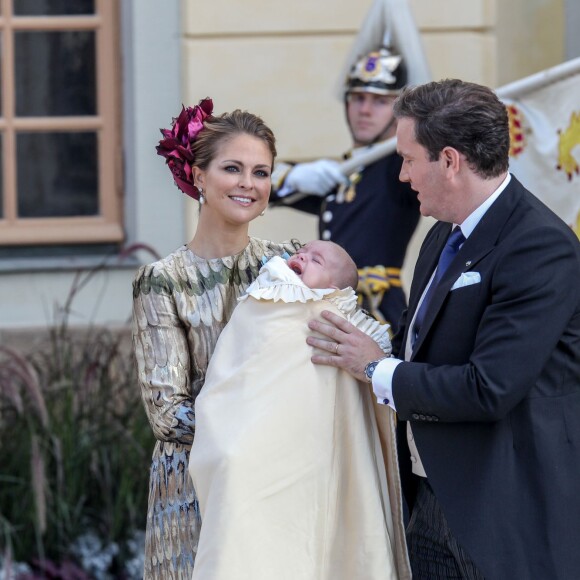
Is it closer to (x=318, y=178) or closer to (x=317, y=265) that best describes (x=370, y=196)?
(x=318, y=178)

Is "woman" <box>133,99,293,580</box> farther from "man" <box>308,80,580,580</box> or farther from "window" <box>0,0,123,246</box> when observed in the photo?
"window" <box>0,0,123,246</box>

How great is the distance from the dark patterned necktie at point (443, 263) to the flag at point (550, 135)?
1.18m

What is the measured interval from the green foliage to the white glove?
3.23ft

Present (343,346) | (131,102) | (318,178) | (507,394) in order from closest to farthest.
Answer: (507,394) < (343,346) < (318,178) < (131,102)

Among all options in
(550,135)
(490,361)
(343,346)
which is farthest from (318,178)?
(490,361)

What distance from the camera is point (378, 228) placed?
4.80m

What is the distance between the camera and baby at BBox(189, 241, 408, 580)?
2693 millimetres

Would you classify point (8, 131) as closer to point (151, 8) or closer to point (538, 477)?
point (151, 8)

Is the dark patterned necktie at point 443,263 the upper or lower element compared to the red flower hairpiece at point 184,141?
lower

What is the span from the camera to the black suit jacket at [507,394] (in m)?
2.53

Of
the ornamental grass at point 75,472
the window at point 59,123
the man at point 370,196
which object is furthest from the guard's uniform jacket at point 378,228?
the window at point 59,123

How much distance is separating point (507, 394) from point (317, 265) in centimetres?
57

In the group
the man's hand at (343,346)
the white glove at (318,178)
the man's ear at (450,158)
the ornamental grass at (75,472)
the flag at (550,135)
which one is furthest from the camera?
the white glove at (318,178)

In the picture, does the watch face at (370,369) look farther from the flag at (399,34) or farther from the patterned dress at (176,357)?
the flag at (399,34)
